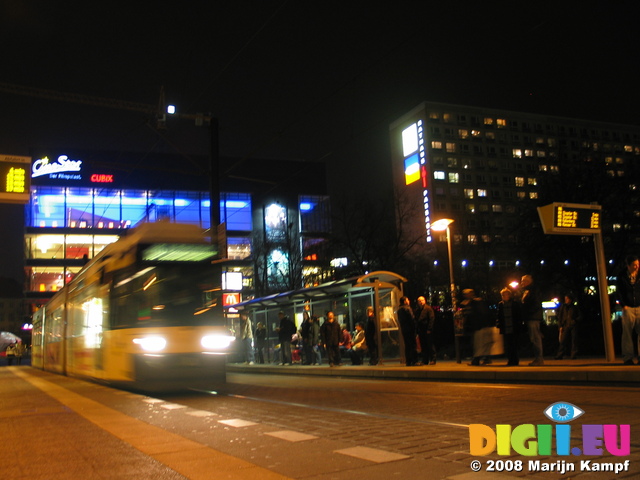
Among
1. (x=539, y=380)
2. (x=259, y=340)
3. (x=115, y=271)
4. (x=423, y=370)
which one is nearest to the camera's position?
(x=539, y=380)

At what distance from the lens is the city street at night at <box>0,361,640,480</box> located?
15.9 ft

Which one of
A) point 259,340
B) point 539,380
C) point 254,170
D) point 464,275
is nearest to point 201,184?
point 254,170

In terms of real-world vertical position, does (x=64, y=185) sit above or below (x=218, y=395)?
above

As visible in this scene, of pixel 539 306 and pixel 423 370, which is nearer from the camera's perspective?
pixel 539 306

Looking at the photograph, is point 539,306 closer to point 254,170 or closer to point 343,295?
point 343,295

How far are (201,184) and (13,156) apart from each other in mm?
56821

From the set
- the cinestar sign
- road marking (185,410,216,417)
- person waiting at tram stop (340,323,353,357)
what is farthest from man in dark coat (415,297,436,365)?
the cinestar sign

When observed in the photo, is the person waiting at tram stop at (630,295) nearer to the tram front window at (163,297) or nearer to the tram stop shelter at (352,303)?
the tram stop shelter at (352,303)

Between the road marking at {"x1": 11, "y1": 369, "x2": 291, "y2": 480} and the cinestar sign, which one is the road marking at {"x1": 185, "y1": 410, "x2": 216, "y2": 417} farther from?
the cinestar sign

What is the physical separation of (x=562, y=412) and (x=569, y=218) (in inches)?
295

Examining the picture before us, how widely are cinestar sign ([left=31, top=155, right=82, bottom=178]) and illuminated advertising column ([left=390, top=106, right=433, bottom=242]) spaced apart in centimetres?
5109

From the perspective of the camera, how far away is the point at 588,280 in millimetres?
26859

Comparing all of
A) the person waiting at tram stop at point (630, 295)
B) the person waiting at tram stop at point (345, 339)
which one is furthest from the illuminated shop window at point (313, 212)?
the person waiting at tram stop at point (630, 295)

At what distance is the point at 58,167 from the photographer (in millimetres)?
64750
